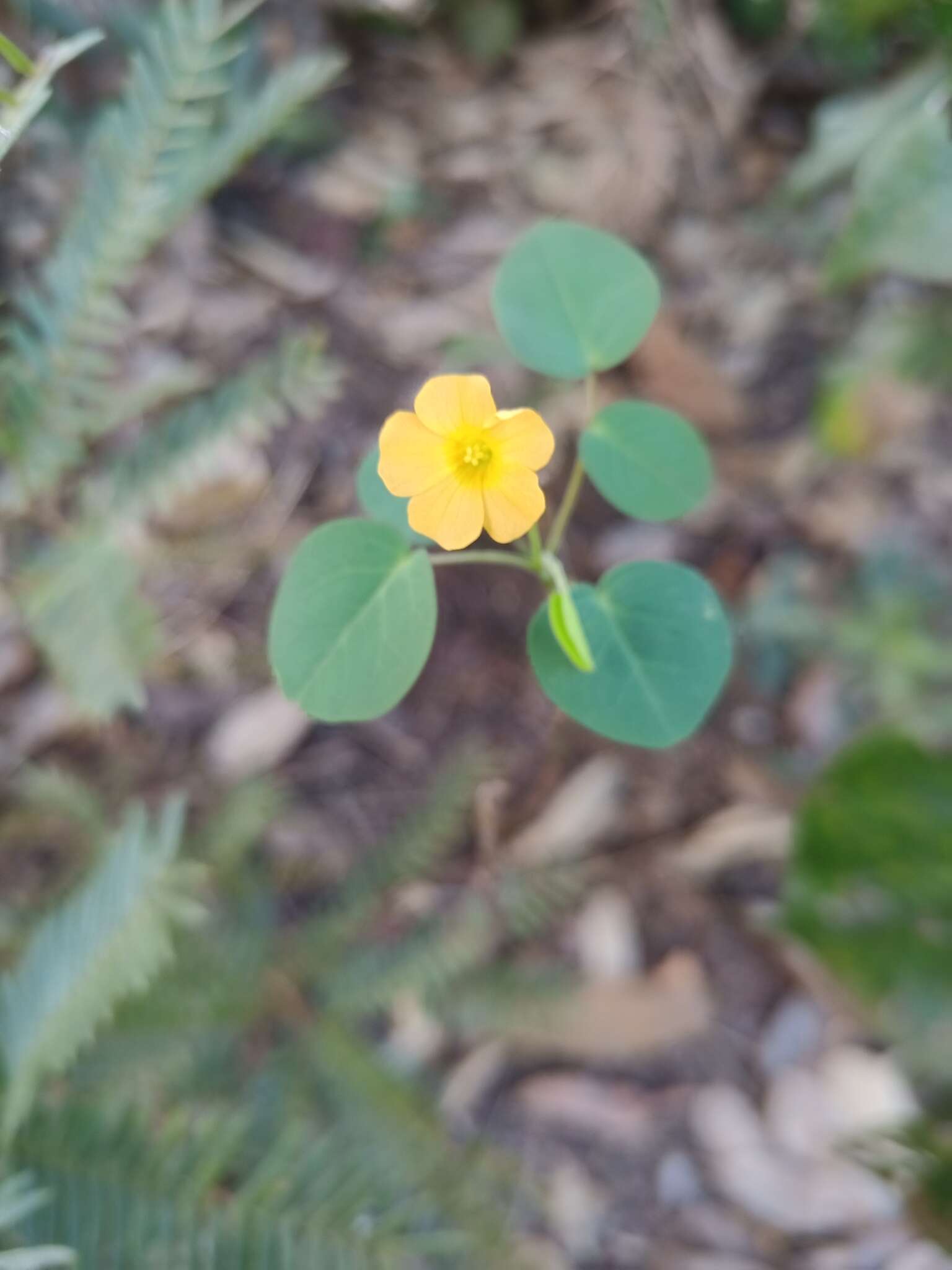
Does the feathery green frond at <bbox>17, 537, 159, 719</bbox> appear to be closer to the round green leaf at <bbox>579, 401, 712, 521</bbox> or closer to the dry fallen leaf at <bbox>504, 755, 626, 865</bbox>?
the round green leaf at <bbox>579, 401, 712, 521</bbox>

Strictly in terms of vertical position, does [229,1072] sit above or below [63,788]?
below

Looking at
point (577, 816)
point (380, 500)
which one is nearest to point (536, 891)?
point (577, 816)

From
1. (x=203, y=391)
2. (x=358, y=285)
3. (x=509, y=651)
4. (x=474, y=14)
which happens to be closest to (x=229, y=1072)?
(x=509, y=651)

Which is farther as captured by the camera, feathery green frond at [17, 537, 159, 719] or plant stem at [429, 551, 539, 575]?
feathery green frond at [17, 537, 159, 719]

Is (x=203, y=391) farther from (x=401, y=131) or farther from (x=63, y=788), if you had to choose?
(x=401, y=131)

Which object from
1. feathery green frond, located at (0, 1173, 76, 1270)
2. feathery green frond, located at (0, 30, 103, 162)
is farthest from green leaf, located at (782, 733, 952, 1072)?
feathery green frond, located at (0, 30, 103, 162)

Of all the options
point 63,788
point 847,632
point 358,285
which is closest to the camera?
point 63,788
